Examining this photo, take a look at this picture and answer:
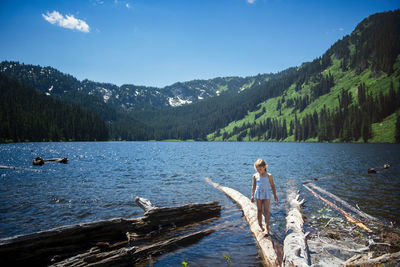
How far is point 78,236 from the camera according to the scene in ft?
25.9

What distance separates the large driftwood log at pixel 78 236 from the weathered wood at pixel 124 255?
2.33ft

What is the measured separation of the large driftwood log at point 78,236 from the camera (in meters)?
6.71

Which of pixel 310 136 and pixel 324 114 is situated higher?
pixel 324 114

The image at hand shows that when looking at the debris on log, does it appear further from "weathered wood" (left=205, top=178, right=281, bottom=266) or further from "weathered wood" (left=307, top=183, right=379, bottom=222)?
"weathered wood" (left=205, top=178, right=281, bottom=266)

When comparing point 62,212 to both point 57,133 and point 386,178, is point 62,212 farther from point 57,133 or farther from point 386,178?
point 57,133

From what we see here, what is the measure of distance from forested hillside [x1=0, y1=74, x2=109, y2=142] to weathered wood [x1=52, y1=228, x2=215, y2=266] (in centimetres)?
13763

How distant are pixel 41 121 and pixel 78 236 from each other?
520 feet

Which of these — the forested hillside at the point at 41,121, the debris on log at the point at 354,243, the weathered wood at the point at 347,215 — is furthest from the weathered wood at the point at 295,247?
the forested hillside at the point at 41,121

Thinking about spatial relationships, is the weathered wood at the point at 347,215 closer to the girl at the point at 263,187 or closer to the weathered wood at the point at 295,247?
the weathered wood at the point at 295,247

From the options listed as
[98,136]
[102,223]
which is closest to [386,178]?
[102,223]

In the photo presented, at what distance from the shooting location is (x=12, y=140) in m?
117

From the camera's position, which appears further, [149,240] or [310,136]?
[310,136]

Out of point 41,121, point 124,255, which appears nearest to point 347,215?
point 124,255

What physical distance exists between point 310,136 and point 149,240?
191595 millimetres
